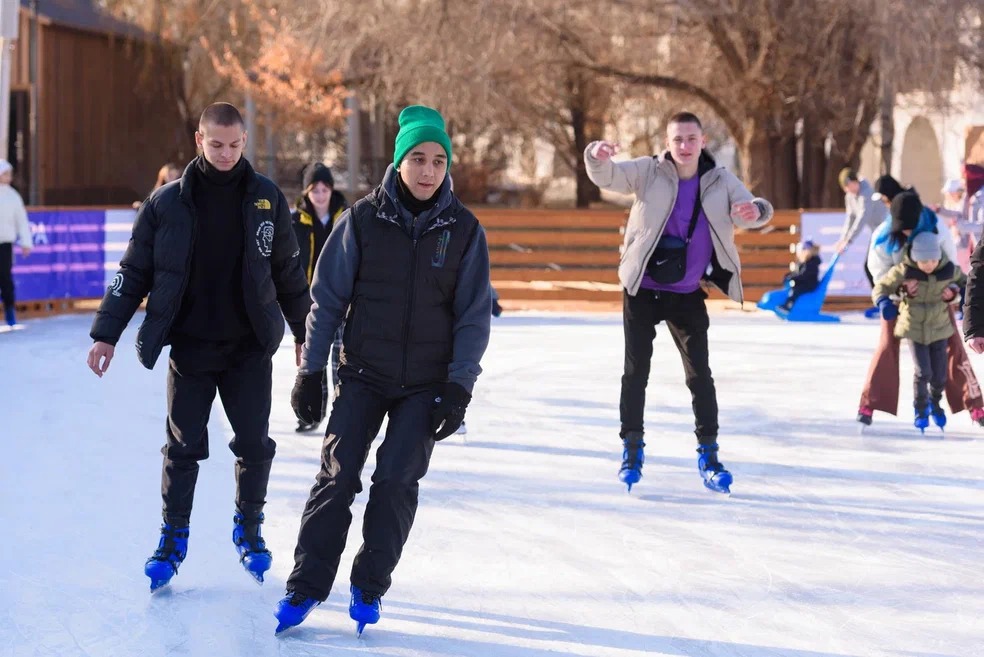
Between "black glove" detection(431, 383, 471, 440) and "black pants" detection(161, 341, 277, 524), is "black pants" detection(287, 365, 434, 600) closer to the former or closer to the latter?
"black glove" detection(431, 383, 471, 440)

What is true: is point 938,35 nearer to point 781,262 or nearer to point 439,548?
point 781,262

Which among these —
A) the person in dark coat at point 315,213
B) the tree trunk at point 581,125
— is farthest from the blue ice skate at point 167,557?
the tree trunk at point 581,125

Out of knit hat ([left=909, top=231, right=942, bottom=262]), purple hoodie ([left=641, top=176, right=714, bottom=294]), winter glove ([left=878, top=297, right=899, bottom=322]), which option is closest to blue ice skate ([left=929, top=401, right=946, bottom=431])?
winter glove ([left=878, top=297, right=899, bottom=322])

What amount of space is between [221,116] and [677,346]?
2.48 metres

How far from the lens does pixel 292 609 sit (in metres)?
4.11

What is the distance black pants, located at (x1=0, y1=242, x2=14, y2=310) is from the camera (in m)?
12.8

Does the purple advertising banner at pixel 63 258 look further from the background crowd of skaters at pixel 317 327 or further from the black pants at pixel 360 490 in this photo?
the black pants at pixel 360 490

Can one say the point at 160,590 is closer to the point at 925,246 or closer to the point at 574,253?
the point at 925,246

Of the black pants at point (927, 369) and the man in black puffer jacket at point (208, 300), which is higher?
the man in black puffer jacket at point (208, 300)

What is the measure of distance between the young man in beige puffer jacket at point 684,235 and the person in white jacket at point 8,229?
802 cm

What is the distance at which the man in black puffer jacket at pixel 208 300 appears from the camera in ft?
14.6

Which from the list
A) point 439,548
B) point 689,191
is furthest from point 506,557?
point 689,191

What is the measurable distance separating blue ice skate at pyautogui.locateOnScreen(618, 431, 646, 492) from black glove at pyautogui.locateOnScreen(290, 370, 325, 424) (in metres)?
2.40

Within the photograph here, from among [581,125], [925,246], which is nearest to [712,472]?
[925,246]
